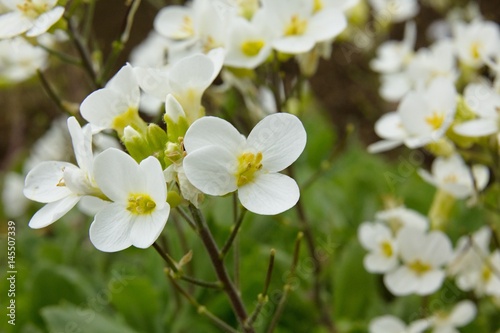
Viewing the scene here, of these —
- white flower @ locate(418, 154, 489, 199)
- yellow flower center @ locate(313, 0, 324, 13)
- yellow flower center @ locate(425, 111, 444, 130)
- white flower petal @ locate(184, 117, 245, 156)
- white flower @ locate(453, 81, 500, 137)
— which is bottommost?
white flower @ locate(418, 154, 489, 199)

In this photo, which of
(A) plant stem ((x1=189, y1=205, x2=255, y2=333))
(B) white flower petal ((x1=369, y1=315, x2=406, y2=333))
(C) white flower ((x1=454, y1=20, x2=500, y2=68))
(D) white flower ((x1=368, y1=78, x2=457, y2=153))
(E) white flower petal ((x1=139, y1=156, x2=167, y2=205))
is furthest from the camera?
(C) white flower ((x1=454, y1=20, x2=500, y2=68))

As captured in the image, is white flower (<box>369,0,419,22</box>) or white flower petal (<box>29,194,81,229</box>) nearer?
white flower petal (<box>29,194,81,229</box>)

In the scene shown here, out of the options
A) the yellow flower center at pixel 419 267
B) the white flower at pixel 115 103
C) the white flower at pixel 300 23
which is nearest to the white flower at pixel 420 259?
the yellow flower center at pixel 419 267

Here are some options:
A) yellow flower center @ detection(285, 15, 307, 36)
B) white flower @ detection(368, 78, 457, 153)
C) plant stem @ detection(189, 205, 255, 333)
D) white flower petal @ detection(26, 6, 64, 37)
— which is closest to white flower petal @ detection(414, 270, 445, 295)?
white flower @ detection(368, 78, 457, 153)

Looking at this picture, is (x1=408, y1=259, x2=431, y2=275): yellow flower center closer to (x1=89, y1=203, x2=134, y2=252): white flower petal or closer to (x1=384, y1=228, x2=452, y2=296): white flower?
(x1=384, y1=228, x2=452, y2=296): white flower

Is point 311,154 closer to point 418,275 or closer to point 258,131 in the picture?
point 418,275

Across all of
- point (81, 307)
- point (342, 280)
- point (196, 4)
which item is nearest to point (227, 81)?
point (196, 4)

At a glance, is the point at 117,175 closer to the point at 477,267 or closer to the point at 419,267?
the point at 419,267
